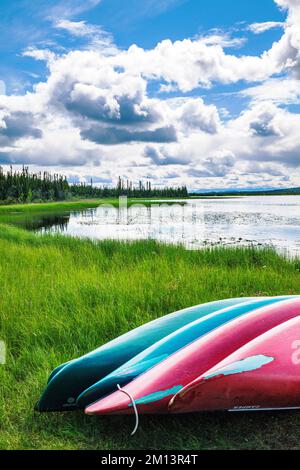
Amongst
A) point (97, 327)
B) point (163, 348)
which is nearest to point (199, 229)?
point (97, 327)

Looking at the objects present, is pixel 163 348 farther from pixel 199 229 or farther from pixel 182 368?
pixel 199 229

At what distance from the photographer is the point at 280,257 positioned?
9.70 meters

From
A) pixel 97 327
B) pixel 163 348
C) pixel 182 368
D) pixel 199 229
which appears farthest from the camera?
pixel 199 229

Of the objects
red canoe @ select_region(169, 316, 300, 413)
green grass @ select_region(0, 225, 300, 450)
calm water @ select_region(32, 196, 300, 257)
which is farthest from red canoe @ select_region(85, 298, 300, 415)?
calm water @ select_region(32, 196, 300, 257)

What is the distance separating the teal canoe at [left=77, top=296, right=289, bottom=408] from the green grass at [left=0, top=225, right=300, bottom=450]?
230mm

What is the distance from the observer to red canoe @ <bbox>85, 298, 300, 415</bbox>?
2643 millimetres

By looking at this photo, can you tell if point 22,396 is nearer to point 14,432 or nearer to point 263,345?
point 14,432

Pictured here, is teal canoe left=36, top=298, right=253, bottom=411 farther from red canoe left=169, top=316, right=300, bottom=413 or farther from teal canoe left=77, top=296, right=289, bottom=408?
red canoe left=169, top=316, right=300, bottom=413

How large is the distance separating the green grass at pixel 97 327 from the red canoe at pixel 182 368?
22 centimetres

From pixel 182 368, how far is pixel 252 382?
488mm

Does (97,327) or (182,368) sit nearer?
(182,368)

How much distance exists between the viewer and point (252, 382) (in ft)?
9.03

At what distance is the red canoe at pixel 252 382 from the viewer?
269cm

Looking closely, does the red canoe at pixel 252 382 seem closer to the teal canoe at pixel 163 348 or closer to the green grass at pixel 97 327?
the green grass at pixel 97 327
